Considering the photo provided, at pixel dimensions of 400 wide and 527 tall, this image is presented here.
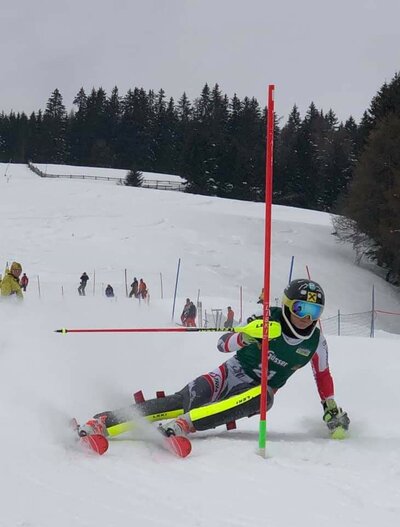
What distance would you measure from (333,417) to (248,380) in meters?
0.91

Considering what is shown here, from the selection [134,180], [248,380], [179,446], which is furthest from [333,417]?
[134,180]

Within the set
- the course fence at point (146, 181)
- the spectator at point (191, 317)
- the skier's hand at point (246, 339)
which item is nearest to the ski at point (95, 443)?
the skier's hand at point (246, 339)

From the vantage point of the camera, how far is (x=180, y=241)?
41.5 meters

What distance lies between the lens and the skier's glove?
6605mm

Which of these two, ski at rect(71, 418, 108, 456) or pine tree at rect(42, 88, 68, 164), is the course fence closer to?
pine tree at rect(42, 88, 68, 164)

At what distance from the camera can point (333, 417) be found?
22.0 ft

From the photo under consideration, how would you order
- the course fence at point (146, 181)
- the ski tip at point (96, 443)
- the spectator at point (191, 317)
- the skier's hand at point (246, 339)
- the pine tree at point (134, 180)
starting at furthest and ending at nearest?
the course fence at point (146, 181)
the pine tree at point (134, 180)
the spectator at point (191, 317)
the skier's hand at point (246, 339)
the ski tip at point (96, 443)

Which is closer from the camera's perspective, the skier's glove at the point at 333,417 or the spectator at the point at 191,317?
the skier's glove at the point at 333,417

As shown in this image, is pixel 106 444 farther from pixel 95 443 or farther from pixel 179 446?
pixel 179 446

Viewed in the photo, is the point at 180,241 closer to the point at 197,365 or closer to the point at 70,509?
the point at 197,365

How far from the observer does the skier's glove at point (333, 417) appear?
6.61m

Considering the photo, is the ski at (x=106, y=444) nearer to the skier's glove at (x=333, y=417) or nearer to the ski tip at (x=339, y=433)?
the ski tip at (x=339, y=433)

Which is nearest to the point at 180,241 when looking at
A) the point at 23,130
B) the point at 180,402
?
the point at 180,402

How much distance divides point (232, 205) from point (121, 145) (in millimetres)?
64577
